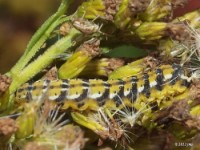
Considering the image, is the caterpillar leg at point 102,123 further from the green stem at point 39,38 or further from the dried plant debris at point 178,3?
the dried plant debris at point 178,3

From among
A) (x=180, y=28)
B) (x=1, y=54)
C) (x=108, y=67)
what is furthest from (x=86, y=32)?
(x=1, y=54)

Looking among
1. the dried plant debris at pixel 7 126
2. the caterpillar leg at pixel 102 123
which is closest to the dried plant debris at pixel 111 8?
the caterpillar leg at pixel 102 123

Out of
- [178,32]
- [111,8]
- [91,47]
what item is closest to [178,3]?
[178,32]

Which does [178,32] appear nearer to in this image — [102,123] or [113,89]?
[113,89]

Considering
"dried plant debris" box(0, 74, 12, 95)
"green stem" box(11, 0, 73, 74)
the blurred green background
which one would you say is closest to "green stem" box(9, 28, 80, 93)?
"green stem" box(11, 0, 73, 74)

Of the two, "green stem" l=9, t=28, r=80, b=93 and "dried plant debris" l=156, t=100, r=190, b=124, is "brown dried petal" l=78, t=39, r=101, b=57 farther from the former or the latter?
"dried plant debris" l=156, t=100, r=190, b=124

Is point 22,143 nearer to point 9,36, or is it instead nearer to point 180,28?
point 180,28
